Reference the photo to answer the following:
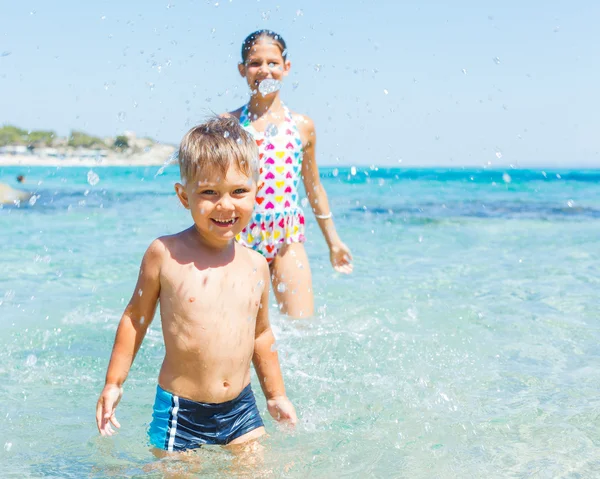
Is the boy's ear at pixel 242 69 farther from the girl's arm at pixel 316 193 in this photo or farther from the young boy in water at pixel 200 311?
the young boy in water at pixel 200 311

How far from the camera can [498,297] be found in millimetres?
6285

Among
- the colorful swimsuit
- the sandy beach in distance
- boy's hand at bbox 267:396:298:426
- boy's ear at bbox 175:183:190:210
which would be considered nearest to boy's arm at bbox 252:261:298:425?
boy's hand at bbox 267:396:298:426

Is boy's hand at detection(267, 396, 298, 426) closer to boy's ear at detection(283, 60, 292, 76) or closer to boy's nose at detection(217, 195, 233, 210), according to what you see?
boy's nose at detection(217, 195, 233, 210)

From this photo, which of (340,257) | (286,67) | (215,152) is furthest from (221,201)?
(340,257)

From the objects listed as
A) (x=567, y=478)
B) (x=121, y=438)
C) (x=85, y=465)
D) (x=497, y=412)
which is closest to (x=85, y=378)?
(x=121, y=438)

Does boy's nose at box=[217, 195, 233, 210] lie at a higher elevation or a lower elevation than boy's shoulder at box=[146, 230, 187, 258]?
higher

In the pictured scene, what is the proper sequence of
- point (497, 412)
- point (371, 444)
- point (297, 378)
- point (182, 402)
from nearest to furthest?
point (182, 402) → point (371, 444) → point (497, 412) → point (297, 378)

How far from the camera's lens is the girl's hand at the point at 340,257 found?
4.73 metres

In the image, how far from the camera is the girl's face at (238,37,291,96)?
13.7 feet

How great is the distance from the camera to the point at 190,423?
2.51 m

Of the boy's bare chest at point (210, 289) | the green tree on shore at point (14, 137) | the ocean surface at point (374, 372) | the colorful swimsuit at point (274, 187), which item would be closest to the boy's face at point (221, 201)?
the boy's bare chest at point (210, 289)

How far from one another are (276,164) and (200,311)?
1.89m

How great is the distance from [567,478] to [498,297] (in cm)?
380

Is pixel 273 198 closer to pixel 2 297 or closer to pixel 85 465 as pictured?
pixel 85 465
